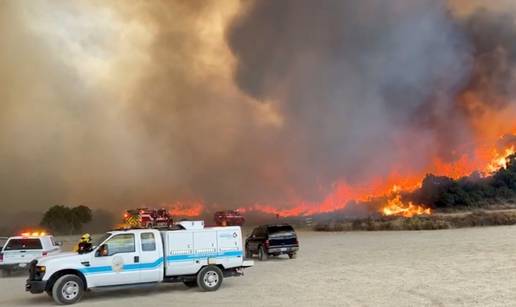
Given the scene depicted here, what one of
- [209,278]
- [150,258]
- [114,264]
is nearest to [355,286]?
[209,278]

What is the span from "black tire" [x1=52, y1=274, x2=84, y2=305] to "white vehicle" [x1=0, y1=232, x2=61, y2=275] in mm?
10316

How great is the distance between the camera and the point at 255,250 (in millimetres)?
28516

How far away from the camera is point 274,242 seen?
27.0m

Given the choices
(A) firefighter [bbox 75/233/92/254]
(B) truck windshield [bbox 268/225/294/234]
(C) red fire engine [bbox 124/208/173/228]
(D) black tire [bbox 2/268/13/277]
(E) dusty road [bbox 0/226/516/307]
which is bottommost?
(E) dusty road [bbox 0/226/516/307]

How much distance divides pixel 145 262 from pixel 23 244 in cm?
1219

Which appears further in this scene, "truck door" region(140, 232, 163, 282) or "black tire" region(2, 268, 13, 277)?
"black tire" region(2, 268, 13, 277)

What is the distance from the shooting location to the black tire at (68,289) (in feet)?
47.4

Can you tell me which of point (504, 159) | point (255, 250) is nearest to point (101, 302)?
point (255, 250)

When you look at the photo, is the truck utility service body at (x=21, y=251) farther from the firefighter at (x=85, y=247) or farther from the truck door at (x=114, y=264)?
the truck door at (x=114, y=264)

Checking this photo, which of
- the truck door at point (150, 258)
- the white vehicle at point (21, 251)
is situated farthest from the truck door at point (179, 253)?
the white vehicle at point (21, 251)

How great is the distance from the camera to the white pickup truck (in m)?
14.6

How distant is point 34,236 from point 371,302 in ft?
61.3

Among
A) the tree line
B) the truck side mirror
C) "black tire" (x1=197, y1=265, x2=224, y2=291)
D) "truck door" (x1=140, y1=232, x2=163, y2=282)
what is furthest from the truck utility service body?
the tree line

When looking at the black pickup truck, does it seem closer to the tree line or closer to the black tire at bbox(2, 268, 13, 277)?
the black tire at bbox(2, 268, 13, 277)
